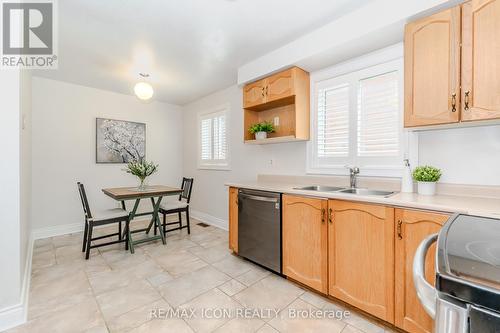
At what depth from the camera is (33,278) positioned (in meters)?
2.27

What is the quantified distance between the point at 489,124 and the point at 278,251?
1995 mm

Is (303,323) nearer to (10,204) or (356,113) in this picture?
(356,113)

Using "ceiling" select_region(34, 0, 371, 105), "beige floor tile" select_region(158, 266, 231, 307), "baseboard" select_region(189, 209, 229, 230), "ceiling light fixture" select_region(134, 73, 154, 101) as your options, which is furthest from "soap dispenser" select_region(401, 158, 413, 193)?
"ceiling light fixture" select_region(134, 73, 154, 101)

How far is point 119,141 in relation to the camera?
4160 mm

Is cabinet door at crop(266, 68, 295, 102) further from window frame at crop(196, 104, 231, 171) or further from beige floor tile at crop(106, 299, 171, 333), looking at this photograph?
beige floor tile at crop(106, 299, 171, 333)

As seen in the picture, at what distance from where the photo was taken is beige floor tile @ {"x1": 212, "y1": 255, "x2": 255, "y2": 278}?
243 cm

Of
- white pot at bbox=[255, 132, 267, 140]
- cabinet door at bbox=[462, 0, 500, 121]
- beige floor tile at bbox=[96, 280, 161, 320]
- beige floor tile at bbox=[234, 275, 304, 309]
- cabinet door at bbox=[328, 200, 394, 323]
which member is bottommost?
beige floor tile at bbox=[96, 280, 161, 320]

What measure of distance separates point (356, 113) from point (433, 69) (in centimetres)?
76

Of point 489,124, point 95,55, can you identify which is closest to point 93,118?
point 95,55

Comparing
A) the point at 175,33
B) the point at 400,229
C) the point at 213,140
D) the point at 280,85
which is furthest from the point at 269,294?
the point at 213,140

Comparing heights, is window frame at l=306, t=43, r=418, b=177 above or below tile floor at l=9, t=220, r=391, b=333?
above

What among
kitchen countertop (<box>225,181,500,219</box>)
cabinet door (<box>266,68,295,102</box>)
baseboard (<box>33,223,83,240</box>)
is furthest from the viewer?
baseboard (<box>33,223,83,240</box>)

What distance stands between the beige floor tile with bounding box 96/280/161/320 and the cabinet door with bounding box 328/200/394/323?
162 cm

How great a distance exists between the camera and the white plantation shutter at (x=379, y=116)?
208cm
